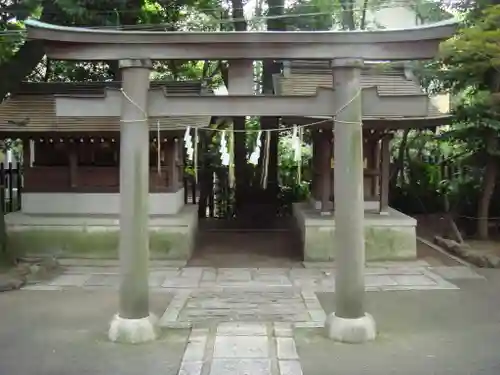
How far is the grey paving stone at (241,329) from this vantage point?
7.67m

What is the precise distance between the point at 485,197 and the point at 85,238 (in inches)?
405

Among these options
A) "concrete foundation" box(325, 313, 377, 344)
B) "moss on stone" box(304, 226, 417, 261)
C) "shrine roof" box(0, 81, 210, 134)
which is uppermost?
"shrine roof" box(0, 81, 210, 134)

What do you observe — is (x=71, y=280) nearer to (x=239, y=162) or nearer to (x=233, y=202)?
(x=233, y=202)

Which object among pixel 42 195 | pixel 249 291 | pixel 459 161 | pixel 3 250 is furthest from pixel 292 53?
pixel 459 161

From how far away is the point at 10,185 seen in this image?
1648cm

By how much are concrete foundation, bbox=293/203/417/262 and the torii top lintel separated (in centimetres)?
629

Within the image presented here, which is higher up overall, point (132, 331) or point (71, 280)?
point (132, 331)

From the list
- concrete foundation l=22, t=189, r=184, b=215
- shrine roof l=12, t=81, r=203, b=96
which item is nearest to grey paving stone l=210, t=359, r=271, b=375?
concrete foundation l=22, t=189, r=184, b=215

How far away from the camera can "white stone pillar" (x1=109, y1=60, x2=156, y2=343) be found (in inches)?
290

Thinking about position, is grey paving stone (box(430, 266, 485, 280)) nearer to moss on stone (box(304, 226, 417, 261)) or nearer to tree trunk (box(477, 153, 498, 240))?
moss on stone (box(304, 226, 417, 261))

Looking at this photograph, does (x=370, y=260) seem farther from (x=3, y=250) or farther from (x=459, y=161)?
(x=3, y=250)

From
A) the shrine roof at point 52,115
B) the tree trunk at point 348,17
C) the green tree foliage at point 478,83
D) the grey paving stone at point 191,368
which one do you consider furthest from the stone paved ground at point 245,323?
the tree trunk at point 348,17

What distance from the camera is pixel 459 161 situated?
1666 cm

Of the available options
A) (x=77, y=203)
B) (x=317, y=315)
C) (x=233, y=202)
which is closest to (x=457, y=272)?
(x=317, y=315)
